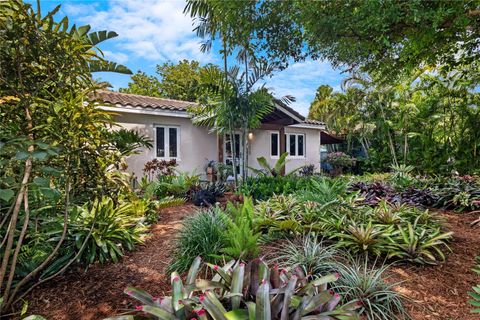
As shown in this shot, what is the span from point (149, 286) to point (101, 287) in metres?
0.65

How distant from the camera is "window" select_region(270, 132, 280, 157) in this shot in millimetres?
14938

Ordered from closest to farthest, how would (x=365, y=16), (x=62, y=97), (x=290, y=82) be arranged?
(x=62, y=97) → (x=365, y=16) → (x=290, y=82)

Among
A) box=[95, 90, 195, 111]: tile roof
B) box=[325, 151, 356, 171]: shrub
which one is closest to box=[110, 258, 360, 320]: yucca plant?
box=[95, 90, 195, 111]: tile roof

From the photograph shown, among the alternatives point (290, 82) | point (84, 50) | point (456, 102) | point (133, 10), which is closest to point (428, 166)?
point (456, 102)

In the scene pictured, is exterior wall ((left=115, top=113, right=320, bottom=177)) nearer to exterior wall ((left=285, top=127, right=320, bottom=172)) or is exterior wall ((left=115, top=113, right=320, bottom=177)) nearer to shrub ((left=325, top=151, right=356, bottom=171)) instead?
exterior wall ((left=285, top=127, right=320, bottom=172))

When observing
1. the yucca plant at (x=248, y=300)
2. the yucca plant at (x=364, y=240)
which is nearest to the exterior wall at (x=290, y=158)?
the yucca plant at (x=364, y=240)

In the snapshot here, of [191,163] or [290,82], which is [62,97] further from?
[191,163]

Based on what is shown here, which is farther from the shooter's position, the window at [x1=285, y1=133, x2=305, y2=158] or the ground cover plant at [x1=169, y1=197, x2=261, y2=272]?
the window at [x1=285, y1=133, x2=305, y2=158]

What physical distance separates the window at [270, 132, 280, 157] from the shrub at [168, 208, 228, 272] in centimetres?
1108

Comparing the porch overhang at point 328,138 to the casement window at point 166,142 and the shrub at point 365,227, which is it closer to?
the casement window at point 166,142

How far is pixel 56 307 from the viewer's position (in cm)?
318

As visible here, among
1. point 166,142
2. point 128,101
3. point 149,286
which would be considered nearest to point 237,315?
point 149,286

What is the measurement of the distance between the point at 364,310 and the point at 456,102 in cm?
1233

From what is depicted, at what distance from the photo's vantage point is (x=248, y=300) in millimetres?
2174
